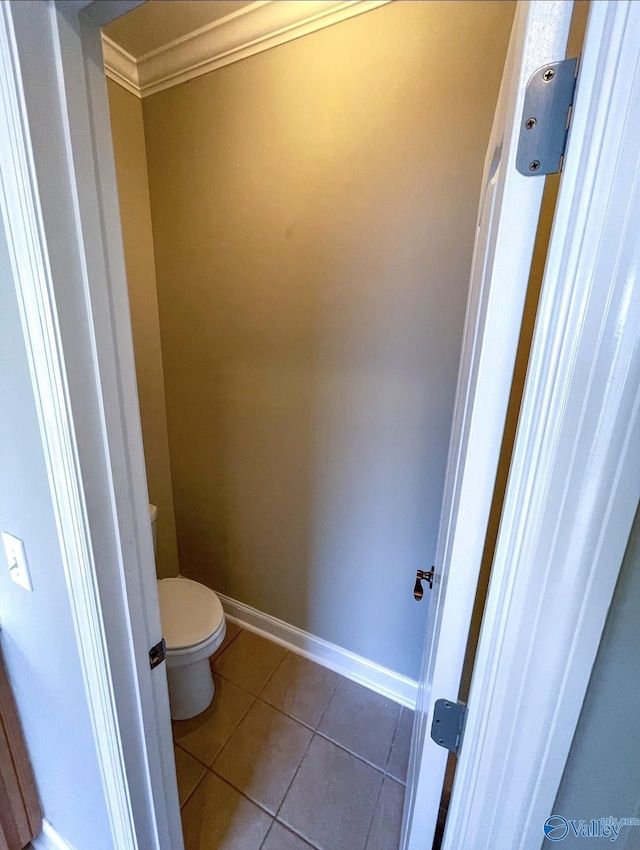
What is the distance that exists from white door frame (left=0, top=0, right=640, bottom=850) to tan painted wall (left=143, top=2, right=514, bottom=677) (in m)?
0.88

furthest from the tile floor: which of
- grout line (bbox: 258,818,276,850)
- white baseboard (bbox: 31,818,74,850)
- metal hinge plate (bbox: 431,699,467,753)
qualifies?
metal hinge plate (bbox: 431,699,467,753)

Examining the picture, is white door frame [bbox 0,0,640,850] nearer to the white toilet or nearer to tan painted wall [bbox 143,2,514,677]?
the white toilet

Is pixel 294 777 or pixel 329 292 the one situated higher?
pixel 329 292

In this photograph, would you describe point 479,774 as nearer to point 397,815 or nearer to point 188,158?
point 397,815

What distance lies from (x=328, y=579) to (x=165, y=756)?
3.03 feet

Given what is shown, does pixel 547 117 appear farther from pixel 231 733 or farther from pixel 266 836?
pixel 231 733

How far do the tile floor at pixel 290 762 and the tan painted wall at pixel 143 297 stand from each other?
0.81 metres

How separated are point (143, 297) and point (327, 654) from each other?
74.1 inches

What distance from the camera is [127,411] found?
2.15ft

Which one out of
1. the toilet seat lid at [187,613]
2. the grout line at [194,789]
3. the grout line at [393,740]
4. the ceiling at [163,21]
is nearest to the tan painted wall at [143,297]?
the ceiling at [163,21]

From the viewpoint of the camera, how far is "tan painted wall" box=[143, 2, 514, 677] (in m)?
1.13

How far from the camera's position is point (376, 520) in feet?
4.93

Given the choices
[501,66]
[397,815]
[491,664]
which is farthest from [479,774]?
[501,66]

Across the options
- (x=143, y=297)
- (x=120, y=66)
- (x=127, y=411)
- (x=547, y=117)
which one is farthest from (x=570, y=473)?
(x=120, y=66)
